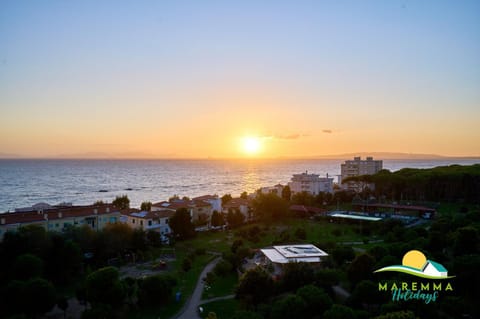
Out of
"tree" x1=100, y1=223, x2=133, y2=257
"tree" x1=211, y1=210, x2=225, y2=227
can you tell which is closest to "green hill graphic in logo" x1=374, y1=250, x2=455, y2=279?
"tree" x1=100, y1=223, x2=133, y2=257

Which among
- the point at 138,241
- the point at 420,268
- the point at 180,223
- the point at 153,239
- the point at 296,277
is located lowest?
the point at 153,239

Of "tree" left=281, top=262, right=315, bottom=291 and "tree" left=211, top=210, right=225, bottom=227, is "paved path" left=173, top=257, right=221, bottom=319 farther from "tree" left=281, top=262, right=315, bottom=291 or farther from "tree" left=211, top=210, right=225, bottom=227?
"tree" left=211, top=210, right=225, bottom=227

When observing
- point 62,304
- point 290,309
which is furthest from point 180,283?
point 290,309

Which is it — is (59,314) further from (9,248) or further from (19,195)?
(19,195)

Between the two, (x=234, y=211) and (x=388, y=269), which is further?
(x=234, y=211)

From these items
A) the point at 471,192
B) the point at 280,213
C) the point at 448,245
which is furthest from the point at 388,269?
the point at 471,192

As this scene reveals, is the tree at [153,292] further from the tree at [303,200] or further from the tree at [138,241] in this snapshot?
the tree at [303,200]

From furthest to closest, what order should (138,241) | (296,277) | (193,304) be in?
1. (138,241)
2. (193,304)
3. (296,277)

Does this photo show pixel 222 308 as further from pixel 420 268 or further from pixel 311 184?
pixel 311 184
